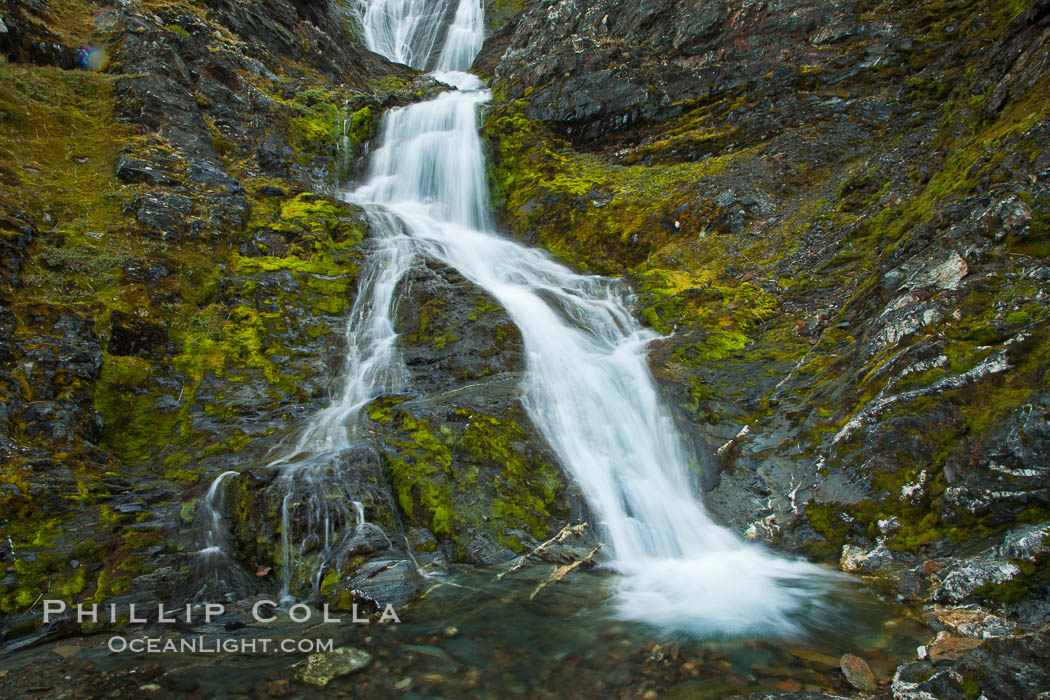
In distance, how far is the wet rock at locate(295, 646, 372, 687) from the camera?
339 centimetres

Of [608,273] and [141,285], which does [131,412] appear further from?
[608,273]

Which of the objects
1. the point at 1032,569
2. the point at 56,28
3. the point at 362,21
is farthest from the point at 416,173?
the point at 362,21

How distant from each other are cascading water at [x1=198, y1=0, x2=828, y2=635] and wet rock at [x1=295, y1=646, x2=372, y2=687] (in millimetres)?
1257

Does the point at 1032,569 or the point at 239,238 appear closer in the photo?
the point at 1032,569

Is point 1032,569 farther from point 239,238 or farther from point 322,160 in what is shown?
point 322,160

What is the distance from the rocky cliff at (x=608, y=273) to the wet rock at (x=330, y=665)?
2.96 ft

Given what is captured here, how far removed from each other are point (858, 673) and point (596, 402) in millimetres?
4479

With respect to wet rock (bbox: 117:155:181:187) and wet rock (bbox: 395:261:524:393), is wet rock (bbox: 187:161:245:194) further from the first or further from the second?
wet rock (bbox: 395:261:524:393)

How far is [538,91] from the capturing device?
54.1 feet

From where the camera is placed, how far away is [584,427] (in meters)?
6.88

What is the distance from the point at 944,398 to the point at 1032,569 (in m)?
1.72

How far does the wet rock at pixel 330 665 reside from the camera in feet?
11.1

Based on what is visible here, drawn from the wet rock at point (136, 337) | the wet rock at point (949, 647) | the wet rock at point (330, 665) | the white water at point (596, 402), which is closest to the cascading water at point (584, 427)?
the white water at point (596, 402)

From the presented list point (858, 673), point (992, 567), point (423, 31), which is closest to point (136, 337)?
point (858, 673)
